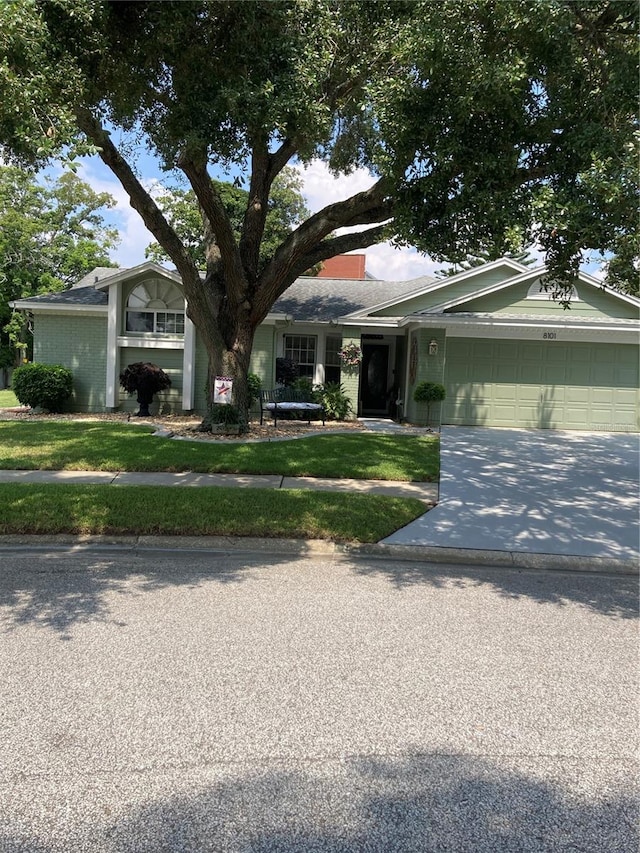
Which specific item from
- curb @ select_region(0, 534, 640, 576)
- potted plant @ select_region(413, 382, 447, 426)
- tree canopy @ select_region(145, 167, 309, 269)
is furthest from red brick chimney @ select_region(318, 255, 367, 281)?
curb @ select_region(0, 534, 640, 576)

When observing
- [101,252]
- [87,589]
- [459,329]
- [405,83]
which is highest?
[101,252]

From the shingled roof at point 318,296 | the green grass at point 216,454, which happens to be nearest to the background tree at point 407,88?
the green grass at point 216,454

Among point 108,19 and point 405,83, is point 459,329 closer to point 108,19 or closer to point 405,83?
point 405,83

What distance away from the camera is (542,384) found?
54.0 feet

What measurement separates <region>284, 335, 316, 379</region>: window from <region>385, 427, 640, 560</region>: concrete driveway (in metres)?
5.90

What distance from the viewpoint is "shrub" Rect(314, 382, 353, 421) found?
1667 centimetres

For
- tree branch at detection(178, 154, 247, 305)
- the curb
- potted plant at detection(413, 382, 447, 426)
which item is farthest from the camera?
potted plant at detection(413, 382, 447, 426)

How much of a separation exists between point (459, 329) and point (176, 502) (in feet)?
34.6

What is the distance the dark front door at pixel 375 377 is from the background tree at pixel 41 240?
1913cm

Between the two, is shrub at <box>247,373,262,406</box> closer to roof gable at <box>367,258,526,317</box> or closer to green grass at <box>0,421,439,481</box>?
roof gable at <box>367,258,526,317</box>

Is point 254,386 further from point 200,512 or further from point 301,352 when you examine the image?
point 200,512

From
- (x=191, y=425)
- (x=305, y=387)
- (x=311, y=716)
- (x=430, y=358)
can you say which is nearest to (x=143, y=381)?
(x=191, y=425)

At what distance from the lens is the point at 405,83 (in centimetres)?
672

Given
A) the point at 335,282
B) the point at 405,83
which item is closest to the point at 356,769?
the point at 405,83
